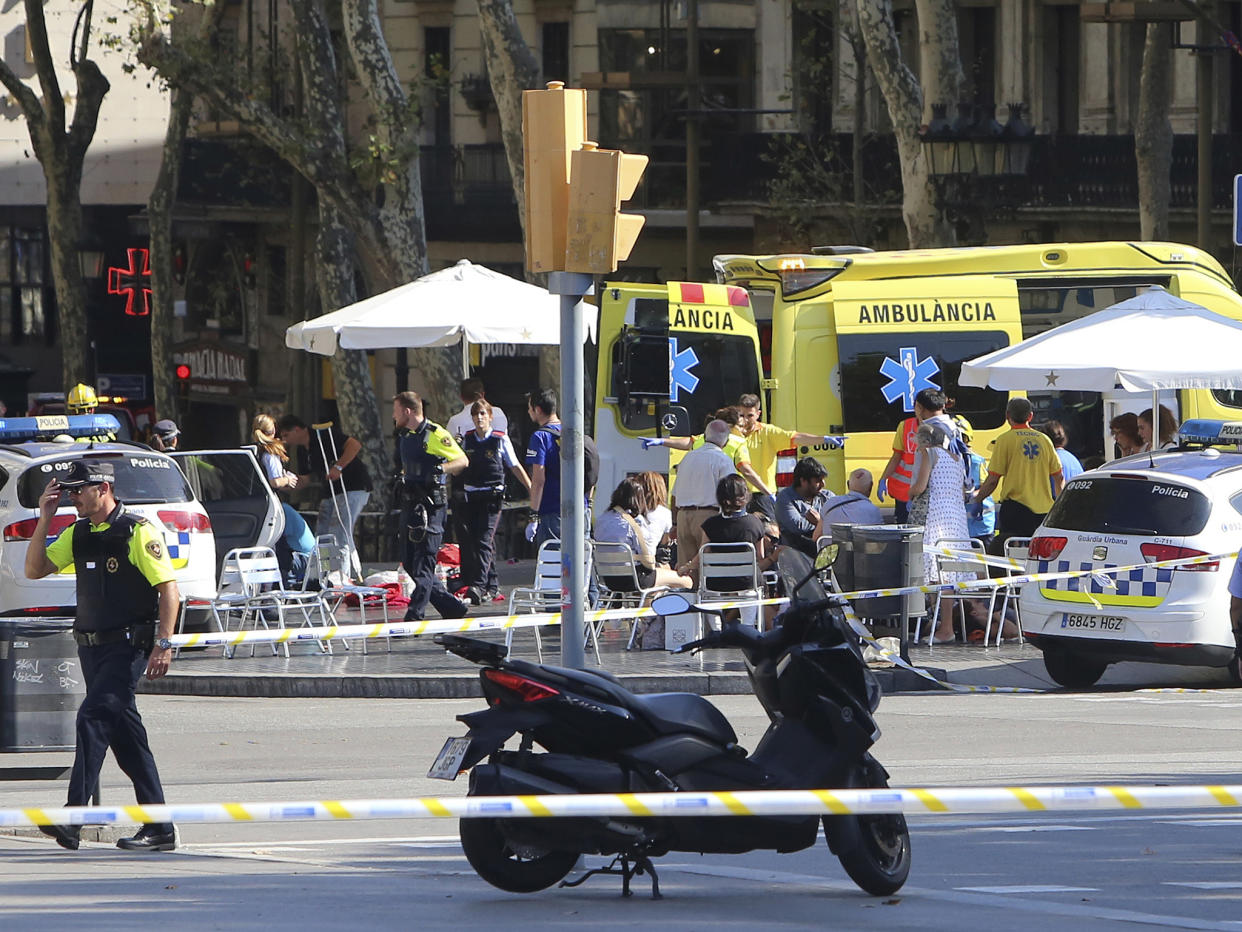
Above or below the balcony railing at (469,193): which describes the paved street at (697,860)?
below

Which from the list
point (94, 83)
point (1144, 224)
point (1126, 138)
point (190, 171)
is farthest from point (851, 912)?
point (190, 171)

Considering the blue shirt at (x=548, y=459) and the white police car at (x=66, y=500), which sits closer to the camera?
the white police car at (x=66, y=500)

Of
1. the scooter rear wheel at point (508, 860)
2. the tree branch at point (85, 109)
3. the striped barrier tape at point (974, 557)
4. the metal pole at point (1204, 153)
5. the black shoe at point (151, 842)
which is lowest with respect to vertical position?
the black shoe at point (151, 842)

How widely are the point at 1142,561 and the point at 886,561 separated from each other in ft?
6.30

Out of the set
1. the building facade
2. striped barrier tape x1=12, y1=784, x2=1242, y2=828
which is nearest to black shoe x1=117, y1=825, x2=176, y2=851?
striped barrier tape x1=12, y1=784, x2=1242, y2=828

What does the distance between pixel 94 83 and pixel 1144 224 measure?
1659 centimetres

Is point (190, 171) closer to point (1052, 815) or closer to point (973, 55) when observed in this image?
point (973, 55)

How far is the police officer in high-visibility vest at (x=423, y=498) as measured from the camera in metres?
16.3

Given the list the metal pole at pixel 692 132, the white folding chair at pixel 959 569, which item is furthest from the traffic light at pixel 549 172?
the metal pole at pixel 692 132

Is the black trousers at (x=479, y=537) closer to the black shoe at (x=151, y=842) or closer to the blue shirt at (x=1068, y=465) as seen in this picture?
the blue shirt at (x=1068, y=465)

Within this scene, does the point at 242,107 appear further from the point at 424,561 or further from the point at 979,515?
the point at 979,515

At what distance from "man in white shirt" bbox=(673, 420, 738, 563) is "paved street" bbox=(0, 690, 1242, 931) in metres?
3.25

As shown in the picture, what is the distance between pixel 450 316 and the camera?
18.0 m

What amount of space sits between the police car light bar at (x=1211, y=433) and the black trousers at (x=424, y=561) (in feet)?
18.3
